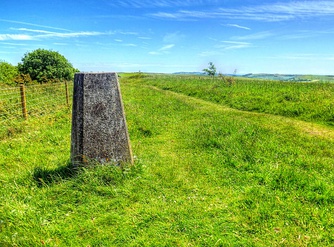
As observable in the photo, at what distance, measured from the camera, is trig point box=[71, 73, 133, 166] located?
14.5 feet

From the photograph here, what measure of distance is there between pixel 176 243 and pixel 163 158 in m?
2.90

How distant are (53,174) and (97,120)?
4.41 ft

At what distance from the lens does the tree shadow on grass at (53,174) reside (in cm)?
435

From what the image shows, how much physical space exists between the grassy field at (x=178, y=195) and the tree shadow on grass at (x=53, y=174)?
19mm

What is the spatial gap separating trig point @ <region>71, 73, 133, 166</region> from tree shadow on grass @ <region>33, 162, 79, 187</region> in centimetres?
19

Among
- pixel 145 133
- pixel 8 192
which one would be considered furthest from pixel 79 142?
pixel 145 133

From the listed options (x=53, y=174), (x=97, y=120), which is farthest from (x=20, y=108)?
(x=97, y=120)

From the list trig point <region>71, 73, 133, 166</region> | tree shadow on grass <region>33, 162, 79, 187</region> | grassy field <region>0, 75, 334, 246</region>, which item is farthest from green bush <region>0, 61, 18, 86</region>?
trig point <region>71, 73, 133, 166</region>

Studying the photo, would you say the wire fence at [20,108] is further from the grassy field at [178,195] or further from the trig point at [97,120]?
the trig point at [97,120]

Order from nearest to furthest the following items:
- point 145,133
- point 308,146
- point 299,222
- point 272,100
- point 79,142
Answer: point 299,222, point 79,142, point 308,146, point 145,133, point 272,100

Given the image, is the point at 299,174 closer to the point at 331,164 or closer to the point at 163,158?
the point at 331,164

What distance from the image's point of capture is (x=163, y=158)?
19.3 feet

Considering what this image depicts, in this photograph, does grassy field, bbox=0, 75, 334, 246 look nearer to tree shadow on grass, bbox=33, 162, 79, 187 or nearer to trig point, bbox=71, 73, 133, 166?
tree shadow on grass, bbox=33, 162, 79, 187

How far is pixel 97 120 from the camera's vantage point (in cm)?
451
